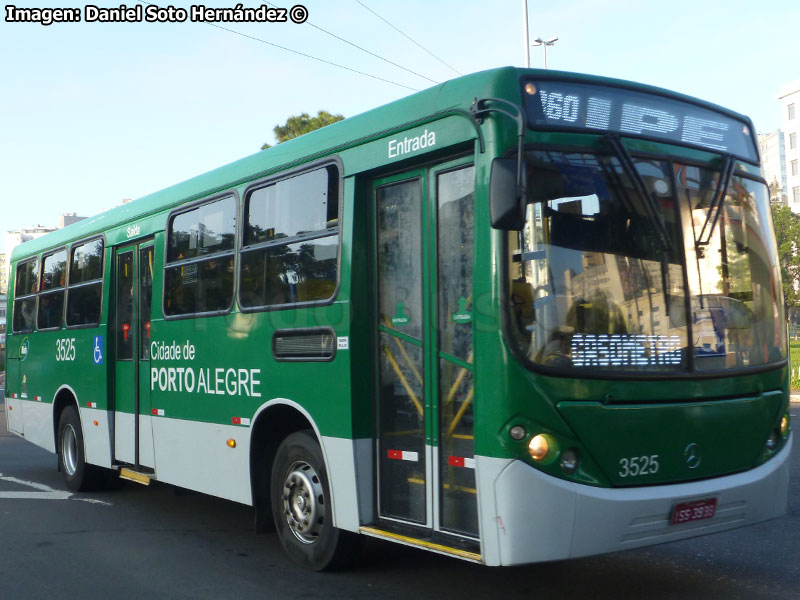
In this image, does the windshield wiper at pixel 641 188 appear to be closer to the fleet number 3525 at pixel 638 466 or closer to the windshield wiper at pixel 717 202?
the windshield wiper at pixel 717 202

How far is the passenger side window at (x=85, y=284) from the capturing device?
10766mm

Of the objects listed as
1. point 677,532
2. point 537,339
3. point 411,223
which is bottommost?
point 677,532

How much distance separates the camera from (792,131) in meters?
97.3

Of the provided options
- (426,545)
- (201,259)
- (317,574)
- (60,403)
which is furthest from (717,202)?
(60,403)

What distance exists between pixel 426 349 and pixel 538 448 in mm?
1088

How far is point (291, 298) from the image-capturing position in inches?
280

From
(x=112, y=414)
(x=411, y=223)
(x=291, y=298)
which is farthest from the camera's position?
(x=112, y=414)

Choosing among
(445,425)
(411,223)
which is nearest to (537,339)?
(445,425)

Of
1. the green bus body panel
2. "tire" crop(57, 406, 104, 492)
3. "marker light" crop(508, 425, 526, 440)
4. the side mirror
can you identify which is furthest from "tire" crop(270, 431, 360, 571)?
"tire" crop(57, 406, 104, 492)

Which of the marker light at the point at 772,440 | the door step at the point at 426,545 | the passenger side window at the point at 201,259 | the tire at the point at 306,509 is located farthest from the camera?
the passenger side window at the point at 201,259

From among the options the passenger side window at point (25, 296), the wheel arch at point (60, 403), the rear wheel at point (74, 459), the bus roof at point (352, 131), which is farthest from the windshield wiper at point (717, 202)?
the passenger side window at point (25, 296)

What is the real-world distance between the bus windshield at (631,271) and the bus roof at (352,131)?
0.53m

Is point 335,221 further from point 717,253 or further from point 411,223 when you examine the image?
point 717,253

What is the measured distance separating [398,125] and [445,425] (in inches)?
76.9
